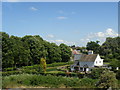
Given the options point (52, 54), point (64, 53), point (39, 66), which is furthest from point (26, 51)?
point (64, 53)

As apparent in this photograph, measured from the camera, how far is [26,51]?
835 inches

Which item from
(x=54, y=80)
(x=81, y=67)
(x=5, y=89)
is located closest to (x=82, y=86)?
(x=54, y=80)

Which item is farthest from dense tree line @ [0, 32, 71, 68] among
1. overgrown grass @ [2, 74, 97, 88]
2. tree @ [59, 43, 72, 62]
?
overgrown grass @ [2, 74, 97, 88]

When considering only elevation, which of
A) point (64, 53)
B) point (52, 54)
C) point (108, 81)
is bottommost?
point (108, 81)

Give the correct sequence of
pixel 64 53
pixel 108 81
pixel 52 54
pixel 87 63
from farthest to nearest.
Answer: pixel 64 53
pixel 52 54
pixel 87 63
pixel 108 81

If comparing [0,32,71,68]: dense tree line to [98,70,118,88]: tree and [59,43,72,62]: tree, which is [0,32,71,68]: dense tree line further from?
[98,70,118,88]: tree

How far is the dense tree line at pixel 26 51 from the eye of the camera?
19.6 m

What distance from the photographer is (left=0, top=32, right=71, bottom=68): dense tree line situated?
64.2 feet

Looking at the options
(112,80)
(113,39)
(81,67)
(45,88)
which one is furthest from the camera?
(113,39)

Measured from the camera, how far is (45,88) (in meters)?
10.1

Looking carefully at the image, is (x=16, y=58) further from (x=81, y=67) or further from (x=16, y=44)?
(x=81, y=67)

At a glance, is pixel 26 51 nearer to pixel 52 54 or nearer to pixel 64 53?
pixel 52 54

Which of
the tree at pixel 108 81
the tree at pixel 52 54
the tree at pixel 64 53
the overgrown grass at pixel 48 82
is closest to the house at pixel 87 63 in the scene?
the tree at pixel 52 54

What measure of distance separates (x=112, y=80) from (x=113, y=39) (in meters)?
34.3
